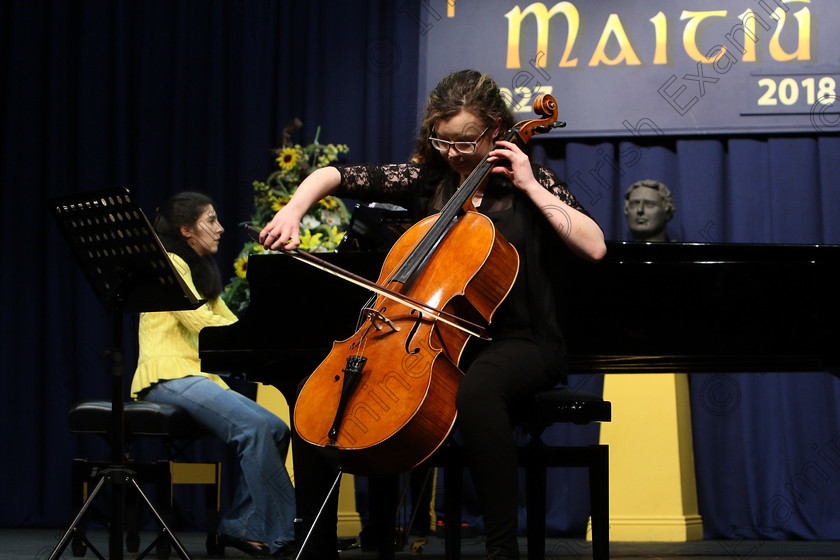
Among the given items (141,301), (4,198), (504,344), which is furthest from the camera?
(4,198)

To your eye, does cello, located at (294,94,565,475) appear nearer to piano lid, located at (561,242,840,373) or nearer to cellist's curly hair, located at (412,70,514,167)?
cellist's curly hair, located at (412,70,514,167)

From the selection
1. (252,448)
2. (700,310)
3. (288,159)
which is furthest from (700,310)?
(288,159)

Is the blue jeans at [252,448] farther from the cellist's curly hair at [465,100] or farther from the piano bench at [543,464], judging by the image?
the cellist's curly hair at [465,100]

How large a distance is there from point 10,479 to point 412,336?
3222mm

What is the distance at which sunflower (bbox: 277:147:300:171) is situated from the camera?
3.77m

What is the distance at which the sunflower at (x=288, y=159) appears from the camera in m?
3.77

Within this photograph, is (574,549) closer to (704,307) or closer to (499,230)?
(704,307)

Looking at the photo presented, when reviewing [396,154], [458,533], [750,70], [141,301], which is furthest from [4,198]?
[750,70]

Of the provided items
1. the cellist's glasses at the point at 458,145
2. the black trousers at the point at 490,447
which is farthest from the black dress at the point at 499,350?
the cellist's glasses at the point at 458,145

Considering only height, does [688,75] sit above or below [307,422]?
above

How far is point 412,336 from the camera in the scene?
1.79m

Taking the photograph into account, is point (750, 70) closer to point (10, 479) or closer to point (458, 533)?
point (458, 533)

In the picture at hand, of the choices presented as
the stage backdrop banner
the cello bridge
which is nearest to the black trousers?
the cello bridge

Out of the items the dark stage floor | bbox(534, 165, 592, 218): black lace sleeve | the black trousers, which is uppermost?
bbox(534, 165, 592, 218): black lace sleeve
